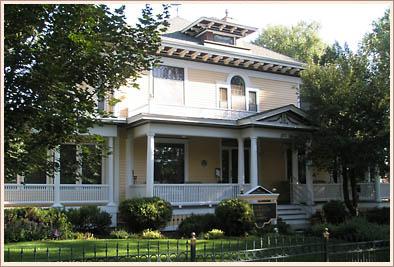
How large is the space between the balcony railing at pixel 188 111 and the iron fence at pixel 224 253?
23.4 ft

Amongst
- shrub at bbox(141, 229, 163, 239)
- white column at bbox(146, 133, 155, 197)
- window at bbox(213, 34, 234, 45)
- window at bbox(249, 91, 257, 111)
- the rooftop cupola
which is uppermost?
the rooftop cupola

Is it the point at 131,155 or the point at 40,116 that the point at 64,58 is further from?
the point at 131,155

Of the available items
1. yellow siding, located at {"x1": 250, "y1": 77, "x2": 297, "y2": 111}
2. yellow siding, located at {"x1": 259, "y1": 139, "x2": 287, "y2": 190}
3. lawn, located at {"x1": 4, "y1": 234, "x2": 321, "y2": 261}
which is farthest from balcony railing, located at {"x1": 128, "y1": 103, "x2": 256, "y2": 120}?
lawn, located at {"x1": 4, "y1": 234, "x2": 321, "y2": 261}

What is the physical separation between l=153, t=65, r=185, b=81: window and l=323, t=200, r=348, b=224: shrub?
870 cm

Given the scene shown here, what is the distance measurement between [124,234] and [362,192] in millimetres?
14836

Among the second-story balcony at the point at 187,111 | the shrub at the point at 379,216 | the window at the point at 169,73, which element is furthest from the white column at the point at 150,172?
the shrub at the point at 379,216

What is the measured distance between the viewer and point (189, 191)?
19.7 metres

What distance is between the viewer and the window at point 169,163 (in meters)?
21.6

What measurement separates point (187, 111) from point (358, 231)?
9340 mm

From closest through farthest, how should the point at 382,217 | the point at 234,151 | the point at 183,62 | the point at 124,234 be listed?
the point at 124,234 → the point at 382,217 → the point at 183,62 → the point at 234,151

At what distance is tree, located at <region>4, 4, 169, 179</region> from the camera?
7.43m

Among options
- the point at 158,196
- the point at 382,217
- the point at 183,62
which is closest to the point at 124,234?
the point at 158,196

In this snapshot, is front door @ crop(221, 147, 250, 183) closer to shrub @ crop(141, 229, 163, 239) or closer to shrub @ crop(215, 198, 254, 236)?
shrub @ crop(215, 198, 254, 236)

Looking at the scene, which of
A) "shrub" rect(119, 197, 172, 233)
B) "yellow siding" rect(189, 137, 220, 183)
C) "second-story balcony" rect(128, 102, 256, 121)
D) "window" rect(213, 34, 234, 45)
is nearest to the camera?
"shrub" rect(119, 197, 172, 233)
